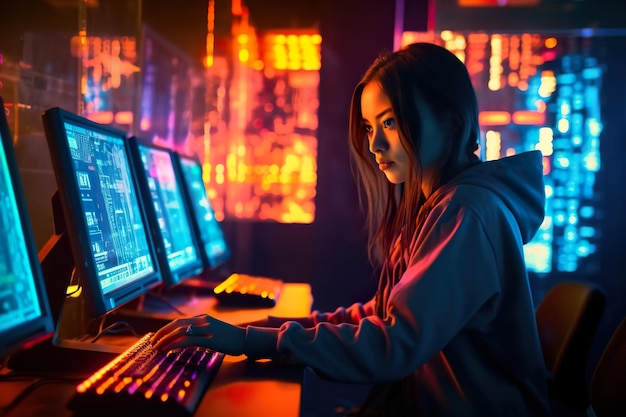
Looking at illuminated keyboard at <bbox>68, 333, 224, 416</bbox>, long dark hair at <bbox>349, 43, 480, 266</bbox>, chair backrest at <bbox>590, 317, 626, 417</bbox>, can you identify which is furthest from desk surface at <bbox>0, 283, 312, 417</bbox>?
chair backrest at <bbox>590, 317, 626, 417</bbox>

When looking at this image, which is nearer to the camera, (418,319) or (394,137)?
(418,319)

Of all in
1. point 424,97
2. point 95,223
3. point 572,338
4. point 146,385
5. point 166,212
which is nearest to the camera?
point 146,385

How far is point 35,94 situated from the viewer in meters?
1.37

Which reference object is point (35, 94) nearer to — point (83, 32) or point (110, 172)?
point (83, 32)

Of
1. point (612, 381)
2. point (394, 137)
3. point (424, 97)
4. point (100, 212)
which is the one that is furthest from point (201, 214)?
point (612, 381)

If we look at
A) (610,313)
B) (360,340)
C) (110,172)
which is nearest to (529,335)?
(360,340)

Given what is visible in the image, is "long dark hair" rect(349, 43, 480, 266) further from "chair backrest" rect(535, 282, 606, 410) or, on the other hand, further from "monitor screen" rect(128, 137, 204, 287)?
"monitor screen" rect(128, 137, 204, 287)

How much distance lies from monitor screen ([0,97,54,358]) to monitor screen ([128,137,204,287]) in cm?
57

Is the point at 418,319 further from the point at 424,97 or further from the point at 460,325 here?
the point at 424,97

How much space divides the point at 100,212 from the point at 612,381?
3.95 ft

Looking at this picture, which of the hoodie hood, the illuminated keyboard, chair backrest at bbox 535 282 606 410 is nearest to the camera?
the illuminated keyboard

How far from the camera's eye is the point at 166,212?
1.56 m

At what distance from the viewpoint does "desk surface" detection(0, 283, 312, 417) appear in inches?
31.3

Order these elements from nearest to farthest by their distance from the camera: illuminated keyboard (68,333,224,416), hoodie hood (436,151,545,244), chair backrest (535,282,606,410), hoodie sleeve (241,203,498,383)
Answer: illuminated keyboard (68,333,224,416) < hoodie sleeve (241,203,498,383) < hoodie hood (436,151,545,244) < chair backrest (535,282,606,410)
